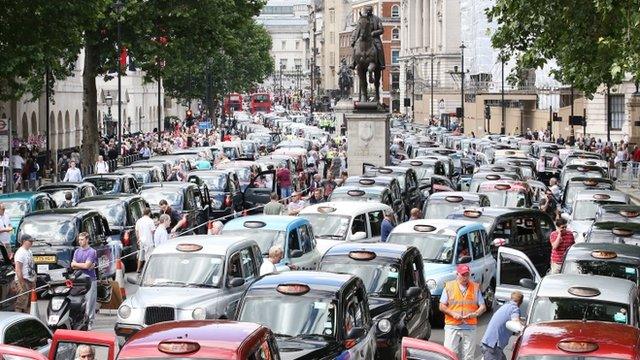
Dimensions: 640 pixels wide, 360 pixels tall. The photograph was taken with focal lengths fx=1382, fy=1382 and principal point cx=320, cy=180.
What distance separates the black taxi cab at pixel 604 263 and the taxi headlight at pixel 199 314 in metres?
5.35

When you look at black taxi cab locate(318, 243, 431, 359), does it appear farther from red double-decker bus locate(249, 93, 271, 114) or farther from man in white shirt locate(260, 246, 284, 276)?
red double-decker bus locate(249, 93, 271, 114)

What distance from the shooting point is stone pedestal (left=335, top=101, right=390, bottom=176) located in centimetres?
4894

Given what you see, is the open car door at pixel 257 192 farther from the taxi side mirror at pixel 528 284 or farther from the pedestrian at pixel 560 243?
the taxi side mirror at pixel 528 284

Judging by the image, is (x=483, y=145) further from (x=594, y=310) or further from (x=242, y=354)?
(x=242, y=354)

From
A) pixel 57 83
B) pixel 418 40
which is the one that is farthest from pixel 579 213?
pixel 418 40

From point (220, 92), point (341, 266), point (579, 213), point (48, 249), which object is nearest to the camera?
point (341, 266)

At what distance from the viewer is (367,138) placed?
161 ft

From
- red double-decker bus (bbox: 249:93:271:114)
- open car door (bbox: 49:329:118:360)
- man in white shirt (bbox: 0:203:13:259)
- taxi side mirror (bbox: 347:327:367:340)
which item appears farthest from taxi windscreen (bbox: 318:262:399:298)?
red double-decker bus (bbox: 249:93:271:114)

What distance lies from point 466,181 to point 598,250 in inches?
939

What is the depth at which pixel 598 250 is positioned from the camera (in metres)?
20.5

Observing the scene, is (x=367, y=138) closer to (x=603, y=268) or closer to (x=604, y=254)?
(x=604, y=254)

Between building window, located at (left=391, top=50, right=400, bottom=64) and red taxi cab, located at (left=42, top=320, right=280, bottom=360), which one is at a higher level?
building window, located at (left=391, top=50, right=400, bottom=64)

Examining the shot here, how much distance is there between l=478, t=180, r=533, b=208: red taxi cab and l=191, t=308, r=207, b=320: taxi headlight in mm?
15426

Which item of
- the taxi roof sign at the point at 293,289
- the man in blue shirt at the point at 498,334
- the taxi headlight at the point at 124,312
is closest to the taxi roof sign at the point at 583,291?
the man in blue shirt at the point at 498,334
